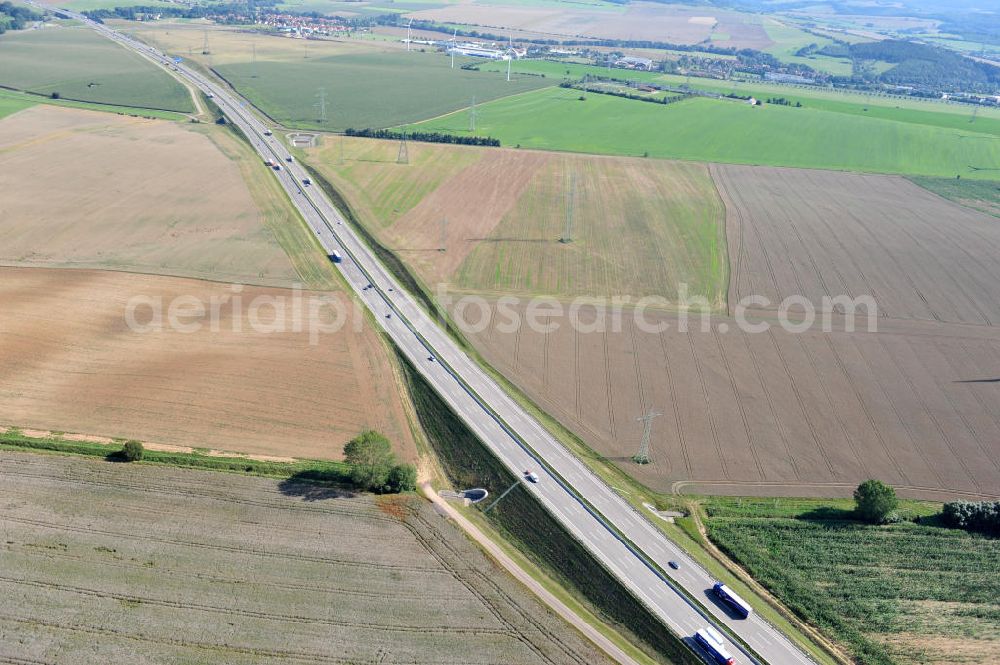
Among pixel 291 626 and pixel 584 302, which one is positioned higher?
pixel 584 302

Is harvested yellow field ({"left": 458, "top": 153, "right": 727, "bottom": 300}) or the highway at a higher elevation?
harvested yellow field ({"left": 458, "top": 153, "right": 727, "bottom": 300})

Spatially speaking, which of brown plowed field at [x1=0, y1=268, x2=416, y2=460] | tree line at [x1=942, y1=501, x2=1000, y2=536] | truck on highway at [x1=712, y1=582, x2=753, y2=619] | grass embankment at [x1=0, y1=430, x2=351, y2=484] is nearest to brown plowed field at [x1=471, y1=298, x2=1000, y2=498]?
tree line at [x1=942, y1=501, x2=1000, y2=536]

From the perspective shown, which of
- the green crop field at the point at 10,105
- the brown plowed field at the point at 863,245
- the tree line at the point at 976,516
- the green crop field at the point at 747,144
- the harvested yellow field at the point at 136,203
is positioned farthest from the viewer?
the green crop field at the point at 747,144

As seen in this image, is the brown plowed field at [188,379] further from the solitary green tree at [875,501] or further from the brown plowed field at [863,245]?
the brown plowed field at [863,245]

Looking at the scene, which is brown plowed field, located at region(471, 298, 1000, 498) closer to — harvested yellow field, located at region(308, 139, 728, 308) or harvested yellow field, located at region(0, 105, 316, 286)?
harvested yellow field, located at region(308, 139, 728, 308)

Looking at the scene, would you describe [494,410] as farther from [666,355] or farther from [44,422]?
[44,422]

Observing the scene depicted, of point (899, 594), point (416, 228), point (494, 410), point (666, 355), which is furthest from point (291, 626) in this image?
point (416, 228)

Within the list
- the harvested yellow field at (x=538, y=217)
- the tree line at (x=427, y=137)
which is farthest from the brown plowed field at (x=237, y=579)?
the tree line at (x=427, y=137)
